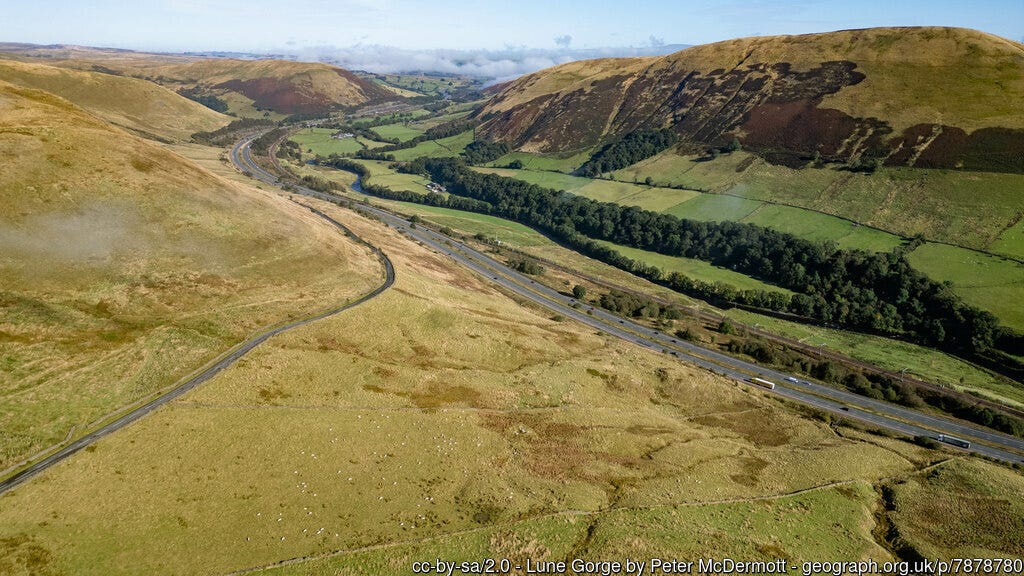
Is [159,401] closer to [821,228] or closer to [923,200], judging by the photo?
[821,228]

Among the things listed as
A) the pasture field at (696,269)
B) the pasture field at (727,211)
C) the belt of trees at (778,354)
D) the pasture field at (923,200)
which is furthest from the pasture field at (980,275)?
the pasture field at (727,211)

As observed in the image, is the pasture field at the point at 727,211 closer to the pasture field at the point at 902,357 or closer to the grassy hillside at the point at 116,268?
the pasture field at the point at 902,357

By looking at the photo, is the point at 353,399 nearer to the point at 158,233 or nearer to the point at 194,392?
the point at 194,392

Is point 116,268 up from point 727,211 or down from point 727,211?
down

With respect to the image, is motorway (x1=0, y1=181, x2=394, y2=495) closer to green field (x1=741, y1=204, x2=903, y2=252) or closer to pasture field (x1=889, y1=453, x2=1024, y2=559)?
pasture field (x1=889, y1=453, x2=1024, y2=559)

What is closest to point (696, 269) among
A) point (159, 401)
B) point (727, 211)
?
point (727, 211)

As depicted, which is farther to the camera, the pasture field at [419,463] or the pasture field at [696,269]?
the pasture field at [696,269]

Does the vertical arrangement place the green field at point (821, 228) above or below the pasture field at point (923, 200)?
below
